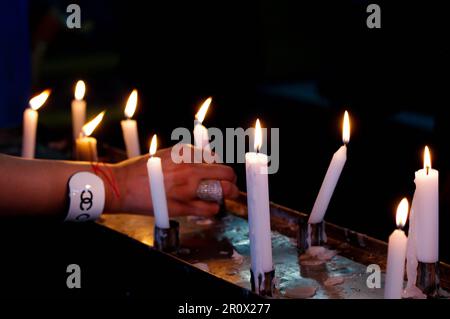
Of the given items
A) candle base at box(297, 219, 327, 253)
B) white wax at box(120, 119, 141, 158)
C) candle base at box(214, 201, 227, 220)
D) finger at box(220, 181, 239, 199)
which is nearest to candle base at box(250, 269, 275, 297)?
candle base at box(297, 219, 327, 253)

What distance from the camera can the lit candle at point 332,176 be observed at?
166cm

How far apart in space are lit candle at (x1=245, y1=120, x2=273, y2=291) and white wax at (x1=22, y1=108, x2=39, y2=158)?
3.18ft

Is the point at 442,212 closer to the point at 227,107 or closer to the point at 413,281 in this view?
the point at 413,281

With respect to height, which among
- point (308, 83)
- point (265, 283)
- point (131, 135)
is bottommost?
point (265, 283)

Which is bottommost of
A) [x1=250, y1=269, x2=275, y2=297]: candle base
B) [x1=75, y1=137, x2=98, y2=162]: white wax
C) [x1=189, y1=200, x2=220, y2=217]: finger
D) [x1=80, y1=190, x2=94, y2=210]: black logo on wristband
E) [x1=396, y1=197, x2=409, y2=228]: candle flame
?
[x1=250, y1=269, x2=275, y2=297]: candle base

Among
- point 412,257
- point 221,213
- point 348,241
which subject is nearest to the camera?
point 412,257

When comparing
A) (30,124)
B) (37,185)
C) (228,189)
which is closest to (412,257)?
(228,189)

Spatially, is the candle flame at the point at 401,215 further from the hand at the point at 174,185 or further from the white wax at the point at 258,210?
the hand at the point at 174,185

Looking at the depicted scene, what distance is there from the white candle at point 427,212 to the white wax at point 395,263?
132 mm

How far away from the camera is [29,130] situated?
232cm

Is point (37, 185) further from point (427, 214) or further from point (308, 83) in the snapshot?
point (308, 83)

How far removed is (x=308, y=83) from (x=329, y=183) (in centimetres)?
272

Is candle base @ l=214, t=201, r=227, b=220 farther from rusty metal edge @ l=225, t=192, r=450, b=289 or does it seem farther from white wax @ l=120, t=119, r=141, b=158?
white wax @ l=120, t=119, r=141, b=158

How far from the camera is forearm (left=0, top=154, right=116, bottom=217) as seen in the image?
6.26 feet
